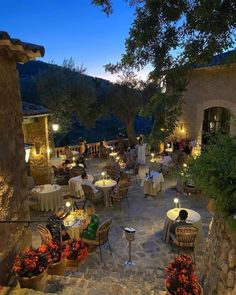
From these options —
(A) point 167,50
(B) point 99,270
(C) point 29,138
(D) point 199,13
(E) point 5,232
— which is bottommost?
(B) point 99,270

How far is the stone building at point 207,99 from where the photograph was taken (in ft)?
52.7

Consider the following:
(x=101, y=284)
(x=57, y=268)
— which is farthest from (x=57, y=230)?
(x=101, y=284)

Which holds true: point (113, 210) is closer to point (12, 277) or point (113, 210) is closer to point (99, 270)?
point (99, 270)

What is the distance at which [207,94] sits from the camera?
17.4 metres

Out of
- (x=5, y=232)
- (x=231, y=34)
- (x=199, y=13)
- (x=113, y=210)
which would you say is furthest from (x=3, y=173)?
(x=113, y=210)

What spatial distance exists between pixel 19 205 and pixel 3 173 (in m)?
1.01

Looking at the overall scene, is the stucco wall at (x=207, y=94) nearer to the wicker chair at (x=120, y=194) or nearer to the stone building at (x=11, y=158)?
the wicker chair at (x=120, y=194)

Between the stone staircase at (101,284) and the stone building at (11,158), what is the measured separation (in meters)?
0.86

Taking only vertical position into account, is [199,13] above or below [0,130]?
above

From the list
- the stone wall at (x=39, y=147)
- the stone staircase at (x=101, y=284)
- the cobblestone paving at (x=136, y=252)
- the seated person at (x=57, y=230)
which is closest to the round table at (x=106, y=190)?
the cobblestone paving at (x=136, y=252)

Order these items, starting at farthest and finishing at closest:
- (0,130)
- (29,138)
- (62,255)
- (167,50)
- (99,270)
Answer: (29,138) < (99,270) < (62,255) < (167,50) < (0,130)

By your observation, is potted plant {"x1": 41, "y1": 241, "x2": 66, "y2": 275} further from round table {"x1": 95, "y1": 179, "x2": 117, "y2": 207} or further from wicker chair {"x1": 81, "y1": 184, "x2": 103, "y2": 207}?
round table {"x1": 95, "y1": 179, "x2": 117, "y2": 207}

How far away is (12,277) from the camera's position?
201 inches

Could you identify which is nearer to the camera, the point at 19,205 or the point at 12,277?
the point at 12,277
